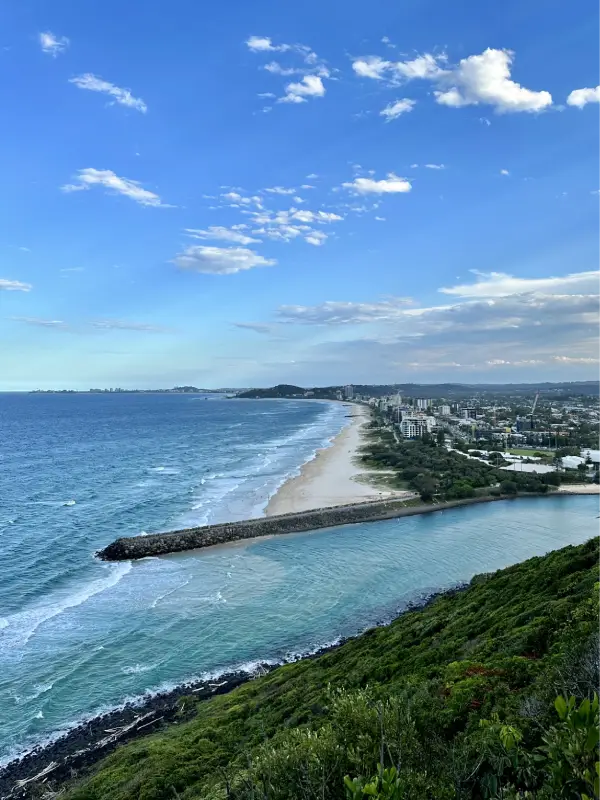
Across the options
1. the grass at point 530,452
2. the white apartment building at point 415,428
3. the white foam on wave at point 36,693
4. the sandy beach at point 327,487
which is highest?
the white apartment building at point 415,428

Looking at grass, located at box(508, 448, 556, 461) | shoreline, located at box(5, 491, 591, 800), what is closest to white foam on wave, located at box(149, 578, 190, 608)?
shoreline, located at box(5, 491, 591, 800)

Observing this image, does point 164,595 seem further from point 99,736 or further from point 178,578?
point 99,736

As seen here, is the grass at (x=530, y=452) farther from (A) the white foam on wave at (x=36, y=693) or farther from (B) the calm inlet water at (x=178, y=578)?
(A) the white foam on wave at (x=36, y=693)

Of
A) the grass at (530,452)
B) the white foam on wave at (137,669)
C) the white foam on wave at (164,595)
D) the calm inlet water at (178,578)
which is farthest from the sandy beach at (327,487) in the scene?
the grass at (530,452)

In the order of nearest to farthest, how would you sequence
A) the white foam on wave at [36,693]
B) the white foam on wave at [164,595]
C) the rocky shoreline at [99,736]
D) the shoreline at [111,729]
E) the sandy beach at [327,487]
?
the rocky shoreline at [99,736] → the shoreline at [111,729] → the white foam on wave at [36,693] → the white foam on wave at [164,595] → the sandy beach at [327,487]

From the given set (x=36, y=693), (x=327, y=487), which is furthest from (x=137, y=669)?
(x=327, y=487)

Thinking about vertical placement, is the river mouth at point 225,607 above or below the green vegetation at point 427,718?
below

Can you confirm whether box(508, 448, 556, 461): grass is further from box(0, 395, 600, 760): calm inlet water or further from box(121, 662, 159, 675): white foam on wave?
box(121, 662, 159, 675): white foam on wave

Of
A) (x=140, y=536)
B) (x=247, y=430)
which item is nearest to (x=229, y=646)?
(x=140, y=536)

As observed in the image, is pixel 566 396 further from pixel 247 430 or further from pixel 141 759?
pixel 141 759
